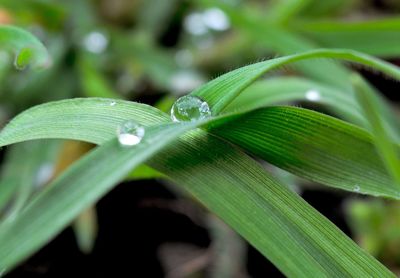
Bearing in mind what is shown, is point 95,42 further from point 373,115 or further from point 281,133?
point 373,115

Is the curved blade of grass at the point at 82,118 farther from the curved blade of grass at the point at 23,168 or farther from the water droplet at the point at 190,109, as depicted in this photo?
the curved blade of grass at the point at 23,168

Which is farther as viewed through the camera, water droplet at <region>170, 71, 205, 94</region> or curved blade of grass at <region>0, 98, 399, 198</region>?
Result: water droplet at <region>170, 71, 205, 94</region>

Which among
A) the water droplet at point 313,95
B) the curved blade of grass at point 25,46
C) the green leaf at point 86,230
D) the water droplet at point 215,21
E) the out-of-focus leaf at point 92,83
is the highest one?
the curved blade of grass at point 25,46

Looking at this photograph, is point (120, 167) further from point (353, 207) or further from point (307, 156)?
point (353, 207)

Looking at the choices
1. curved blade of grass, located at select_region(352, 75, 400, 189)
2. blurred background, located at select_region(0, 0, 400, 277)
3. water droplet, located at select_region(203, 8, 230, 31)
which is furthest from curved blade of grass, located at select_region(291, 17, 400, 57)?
curved blade of grass, located at select_region(352, 75, 400, 189)

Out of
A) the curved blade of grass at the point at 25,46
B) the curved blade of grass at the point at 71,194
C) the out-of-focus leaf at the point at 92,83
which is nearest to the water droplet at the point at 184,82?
the out-of-focus leaf at the point at 92,83

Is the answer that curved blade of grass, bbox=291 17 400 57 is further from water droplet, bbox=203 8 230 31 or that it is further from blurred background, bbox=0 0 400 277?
water droplet, bbox=203 8 230 31

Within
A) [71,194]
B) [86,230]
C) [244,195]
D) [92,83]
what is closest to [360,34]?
[92,83]
